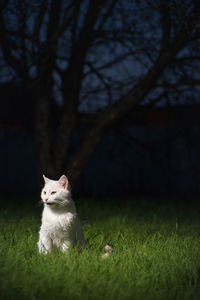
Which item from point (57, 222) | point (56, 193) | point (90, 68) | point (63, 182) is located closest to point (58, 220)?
point (57, 222)

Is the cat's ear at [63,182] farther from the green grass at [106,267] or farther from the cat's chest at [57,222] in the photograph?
the green grass at [106,267]

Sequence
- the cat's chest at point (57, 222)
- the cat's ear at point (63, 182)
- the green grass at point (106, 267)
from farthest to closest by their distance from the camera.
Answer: the cat's ear at point (63, 182)
the cat's chest at point (57, 222)
the green grass at point (106, 267)

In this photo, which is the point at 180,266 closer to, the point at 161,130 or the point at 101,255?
the point at 101,255


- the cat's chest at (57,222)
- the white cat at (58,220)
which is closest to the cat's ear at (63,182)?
the white cat at (58,220)

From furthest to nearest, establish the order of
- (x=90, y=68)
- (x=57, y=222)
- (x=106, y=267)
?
(x=90, y=68) → (x=57, y=222) → (x=106, y=267)

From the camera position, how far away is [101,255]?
340 cm

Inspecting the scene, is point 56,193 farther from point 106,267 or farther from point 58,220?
point 106,267

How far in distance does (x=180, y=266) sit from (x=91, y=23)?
18.6ft

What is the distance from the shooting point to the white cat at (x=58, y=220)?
10.8 ft

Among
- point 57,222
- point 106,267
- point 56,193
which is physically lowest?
point 106,267

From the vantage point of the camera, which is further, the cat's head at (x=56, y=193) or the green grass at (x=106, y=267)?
the cat's head at (x=56, y=193)

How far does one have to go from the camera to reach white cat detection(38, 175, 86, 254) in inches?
129

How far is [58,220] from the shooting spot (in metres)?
3.29

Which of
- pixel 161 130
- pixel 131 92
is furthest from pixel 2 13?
pixel 161 130
